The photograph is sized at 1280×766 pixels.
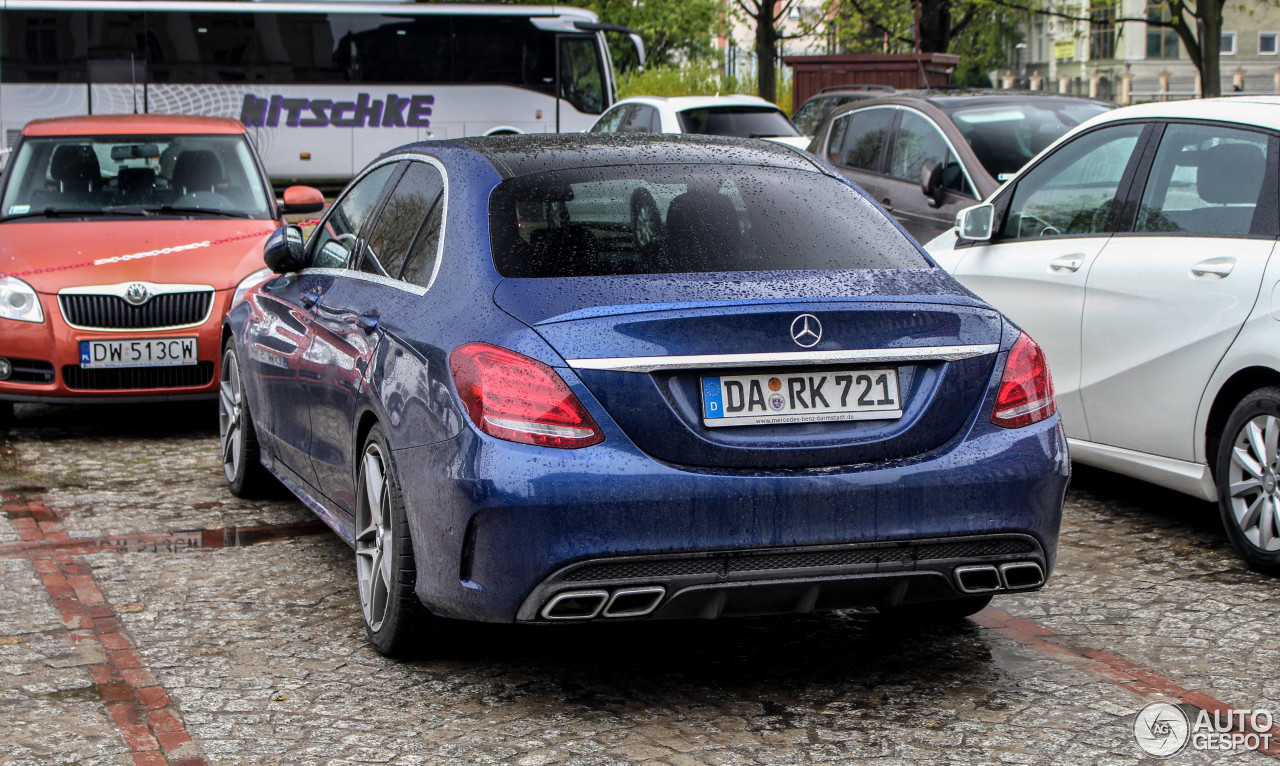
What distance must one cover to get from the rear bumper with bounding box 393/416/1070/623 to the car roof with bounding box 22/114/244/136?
6871 millimetres

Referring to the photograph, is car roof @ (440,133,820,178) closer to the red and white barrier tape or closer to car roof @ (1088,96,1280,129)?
car roof @ (1088,96,1280,129)

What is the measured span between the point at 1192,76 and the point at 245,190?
8020cm

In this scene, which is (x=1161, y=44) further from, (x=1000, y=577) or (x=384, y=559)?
(x=384, y=559)

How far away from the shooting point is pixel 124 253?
8914mm

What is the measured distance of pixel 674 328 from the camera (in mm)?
3969

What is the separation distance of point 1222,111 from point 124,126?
687 cm

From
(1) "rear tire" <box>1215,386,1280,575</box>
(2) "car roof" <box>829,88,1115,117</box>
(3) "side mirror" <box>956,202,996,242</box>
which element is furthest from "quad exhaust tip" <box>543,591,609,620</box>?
(2) "car roof" <box>829,88,1115,117</box>

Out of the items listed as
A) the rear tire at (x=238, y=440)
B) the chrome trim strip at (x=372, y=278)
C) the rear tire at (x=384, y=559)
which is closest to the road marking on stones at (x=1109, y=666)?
the rear tire at (x=384, y=559)

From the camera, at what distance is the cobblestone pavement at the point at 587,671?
3.98 metres

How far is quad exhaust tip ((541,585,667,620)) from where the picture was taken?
12.8 ft

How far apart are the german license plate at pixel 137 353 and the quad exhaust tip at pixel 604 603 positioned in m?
5.17

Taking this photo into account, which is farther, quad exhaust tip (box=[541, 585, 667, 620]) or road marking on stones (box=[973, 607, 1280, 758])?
road marking on stones (box=[973, 607, 1280, 758])

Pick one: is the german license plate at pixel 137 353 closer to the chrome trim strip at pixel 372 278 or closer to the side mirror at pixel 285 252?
the side mirror at pixel 285 252

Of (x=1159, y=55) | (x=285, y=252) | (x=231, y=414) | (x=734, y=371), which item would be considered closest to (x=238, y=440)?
(x=231, y=414)
